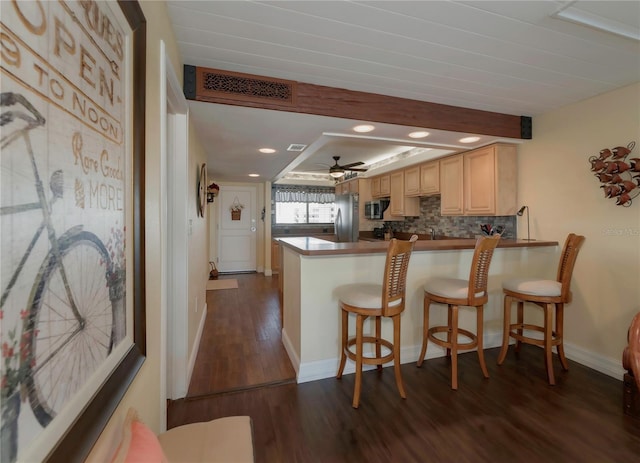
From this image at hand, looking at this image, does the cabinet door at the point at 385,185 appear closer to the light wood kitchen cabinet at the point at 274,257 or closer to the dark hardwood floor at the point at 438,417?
the light wood kitchen cabinet at the point at 274,257

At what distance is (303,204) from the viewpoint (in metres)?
6.98

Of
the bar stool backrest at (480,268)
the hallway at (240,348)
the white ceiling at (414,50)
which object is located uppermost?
the white ceiling at (414,50)

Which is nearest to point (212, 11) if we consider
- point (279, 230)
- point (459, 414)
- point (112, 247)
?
point (112, 247)

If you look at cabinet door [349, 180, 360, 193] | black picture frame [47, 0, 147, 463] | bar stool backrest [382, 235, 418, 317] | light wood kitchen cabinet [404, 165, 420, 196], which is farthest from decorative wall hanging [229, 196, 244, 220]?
black picture frame [47, 0, 147, 463]

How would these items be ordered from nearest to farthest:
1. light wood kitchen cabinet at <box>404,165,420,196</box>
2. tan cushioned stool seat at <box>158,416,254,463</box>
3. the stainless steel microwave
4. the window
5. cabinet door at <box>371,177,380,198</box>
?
1. tan cushioned stool seat at <box>158,416,254,463</box>
2. light wood kitchen cabinet at <box>404,165,420,196</box>
3. the stainless steel microwave
4. cabinet door at <box>371,177,380,198</box>
5. the window

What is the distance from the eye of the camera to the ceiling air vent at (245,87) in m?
1.98

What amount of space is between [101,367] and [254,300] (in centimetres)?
371

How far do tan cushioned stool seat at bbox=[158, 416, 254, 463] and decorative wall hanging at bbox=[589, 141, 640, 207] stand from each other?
299 centimetres

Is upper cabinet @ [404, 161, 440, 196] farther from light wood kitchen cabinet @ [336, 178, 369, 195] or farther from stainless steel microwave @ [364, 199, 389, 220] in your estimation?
light wood kitchen cabinet @ [336, 178, 369, 195]

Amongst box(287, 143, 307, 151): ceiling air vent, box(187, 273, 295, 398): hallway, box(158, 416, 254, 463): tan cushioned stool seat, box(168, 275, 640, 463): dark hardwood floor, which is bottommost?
box(168, 275, 640, 463): dark hardwood floor

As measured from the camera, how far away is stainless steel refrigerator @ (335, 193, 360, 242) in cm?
545

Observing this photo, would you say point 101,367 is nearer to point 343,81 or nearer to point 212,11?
point 212,11

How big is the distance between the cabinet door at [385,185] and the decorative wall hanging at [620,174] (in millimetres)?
2975

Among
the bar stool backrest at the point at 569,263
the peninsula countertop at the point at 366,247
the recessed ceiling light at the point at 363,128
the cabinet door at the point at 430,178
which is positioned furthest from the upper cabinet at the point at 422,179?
the bar stool backrest at the point at 569,263
